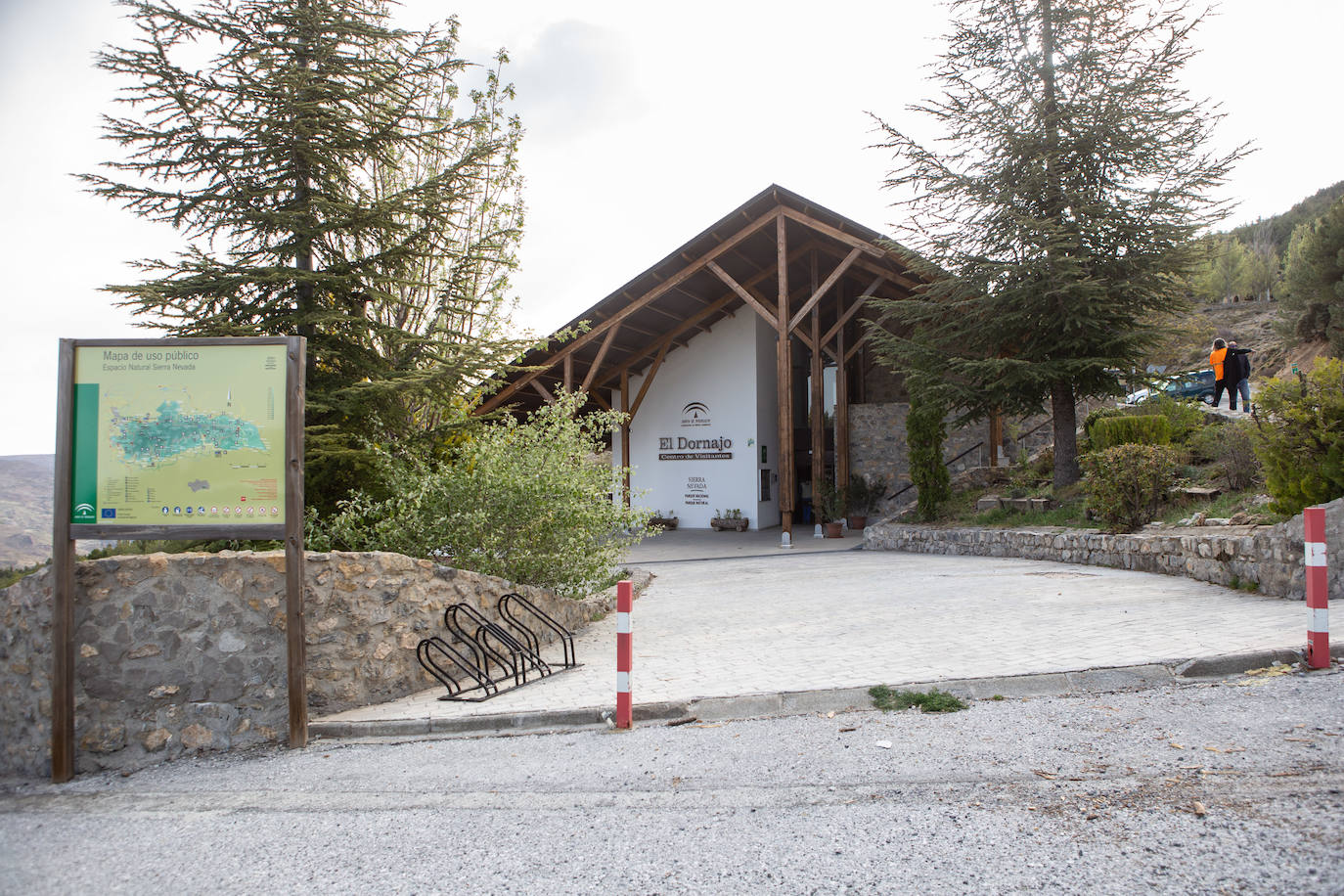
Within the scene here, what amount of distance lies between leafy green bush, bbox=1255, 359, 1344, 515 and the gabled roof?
863 cm

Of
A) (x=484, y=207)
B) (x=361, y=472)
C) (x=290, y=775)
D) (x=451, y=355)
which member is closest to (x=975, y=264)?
(x=484, y=207)

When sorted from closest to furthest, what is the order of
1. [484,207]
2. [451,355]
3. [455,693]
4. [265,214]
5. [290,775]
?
[290,775], [455,693], [265,214], [451,355], [484,207]

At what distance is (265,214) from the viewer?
779 cm

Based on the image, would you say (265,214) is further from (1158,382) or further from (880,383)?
(880,383)

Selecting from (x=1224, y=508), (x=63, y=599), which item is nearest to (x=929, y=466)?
(x=1224, y=508)

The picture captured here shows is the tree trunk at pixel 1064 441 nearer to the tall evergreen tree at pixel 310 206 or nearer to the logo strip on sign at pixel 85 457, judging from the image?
the tall evergreen tree at pixel 310 206

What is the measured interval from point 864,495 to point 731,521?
362 centimetres

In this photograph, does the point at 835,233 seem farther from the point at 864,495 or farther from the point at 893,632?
the point at 893,632

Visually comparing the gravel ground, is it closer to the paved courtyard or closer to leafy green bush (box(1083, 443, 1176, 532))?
the paved courtyard

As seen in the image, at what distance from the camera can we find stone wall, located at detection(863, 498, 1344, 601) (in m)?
7.32

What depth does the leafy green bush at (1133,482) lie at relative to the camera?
1115 centimetres

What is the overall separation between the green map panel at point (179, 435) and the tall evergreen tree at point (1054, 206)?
12288mm

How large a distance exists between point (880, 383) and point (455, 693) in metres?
20.0

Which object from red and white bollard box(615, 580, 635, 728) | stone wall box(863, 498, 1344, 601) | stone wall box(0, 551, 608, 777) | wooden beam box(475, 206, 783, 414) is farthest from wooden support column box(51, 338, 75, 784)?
wooden beam box(475, 206, 783, 414)
